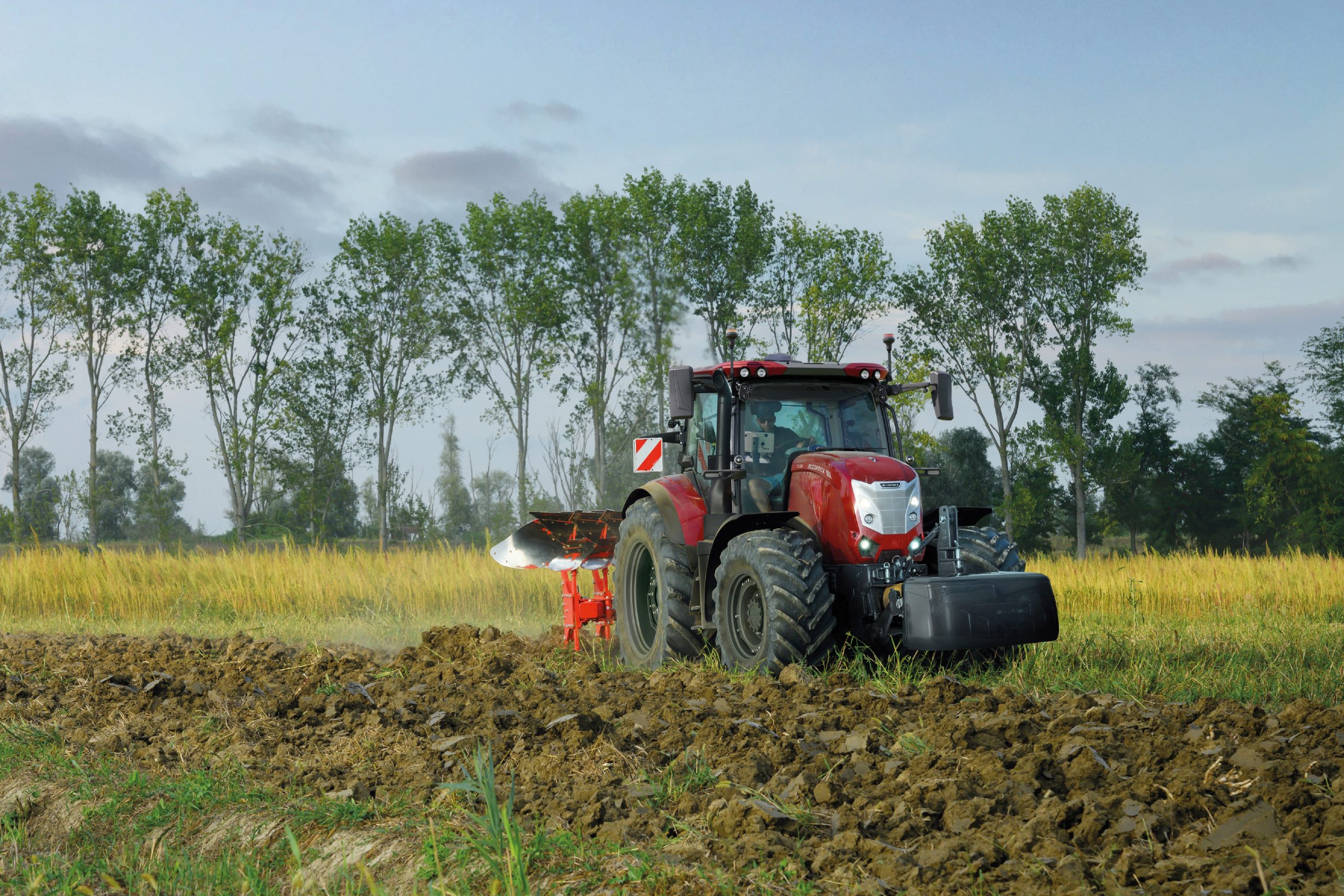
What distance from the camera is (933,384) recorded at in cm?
773

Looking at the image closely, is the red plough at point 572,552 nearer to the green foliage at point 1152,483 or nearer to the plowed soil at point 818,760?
the plowed soil at point 818,760

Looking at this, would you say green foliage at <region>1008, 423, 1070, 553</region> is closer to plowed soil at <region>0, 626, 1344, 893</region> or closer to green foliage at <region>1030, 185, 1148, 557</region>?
green foliage at <region>1030, 185, 1148, 557</region>

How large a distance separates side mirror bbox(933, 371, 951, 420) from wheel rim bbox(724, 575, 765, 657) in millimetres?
1855

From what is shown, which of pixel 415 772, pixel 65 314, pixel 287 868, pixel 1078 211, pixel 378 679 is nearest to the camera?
pixel 287 868

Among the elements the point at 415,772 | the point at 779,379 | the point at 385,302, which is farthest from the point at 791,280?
the point at 415,772

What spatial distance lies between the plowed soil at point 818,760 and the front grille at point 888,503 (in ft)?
3.34

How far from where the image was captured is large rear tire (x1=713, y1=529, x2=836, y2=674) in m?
6.62

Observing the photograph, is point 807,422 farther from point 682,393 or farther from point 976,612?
Result: point 976,612

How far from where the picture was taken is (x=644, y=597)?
8.77 m

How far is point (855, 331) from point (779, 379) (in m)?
28.9

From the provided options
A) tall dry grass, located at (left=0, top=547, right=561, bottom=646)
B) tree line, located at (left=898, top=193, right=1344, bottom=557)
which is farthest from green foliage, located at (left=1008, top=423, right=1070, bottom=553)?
tall dry grass, located at (left=0, top=547, right=561, bottom=646)

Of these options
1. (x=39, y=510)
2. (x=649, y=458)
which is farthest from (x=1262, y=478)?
(x=39, y=510)

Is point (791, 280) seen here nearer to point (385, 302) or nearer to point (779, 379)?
point (385, 302)

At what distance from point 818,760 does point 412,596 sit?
32.8ft
